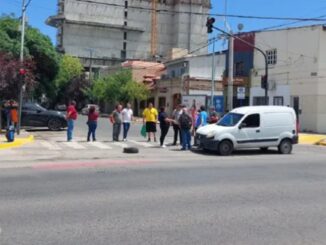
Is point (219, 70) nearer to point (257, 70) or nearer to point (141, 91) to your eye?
point (141, 91)

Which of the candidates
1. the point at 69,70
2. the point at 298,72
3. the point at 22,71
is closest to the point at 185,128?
the point at 22,71

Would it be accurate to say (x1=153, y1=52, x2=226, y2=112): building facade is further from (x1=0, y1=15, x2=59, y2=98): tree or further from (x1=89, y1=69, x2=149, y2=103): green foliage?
(x1=0, y1=15, x2=59, y2=98): tree

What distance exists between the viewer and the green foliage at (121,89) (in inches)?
2884

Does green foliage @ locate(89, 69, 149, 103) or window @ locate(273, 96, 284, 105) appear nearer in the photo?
window @ locate(273, 96, 284, 105)

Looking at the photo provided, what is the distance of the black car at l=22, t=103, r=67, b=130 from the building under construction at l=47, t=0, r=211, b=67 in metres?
94.5

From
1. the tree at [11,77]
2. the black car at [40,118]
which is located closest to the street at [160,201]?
the tree at [11,77]

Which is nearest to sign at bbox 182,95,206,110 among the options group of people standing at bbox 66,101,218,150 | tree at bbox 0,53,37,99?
tree at bbox 0,53,37,99

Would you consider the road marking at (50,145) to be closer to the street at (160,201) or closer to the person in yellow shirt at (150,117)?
the street at (160,201)

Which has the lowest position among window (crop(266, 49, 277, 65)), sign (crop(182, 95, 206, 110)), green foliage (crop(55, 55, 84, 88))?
sign (crop(182, 95, 206, 110))

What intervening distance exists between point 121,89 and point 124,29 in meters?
62.1

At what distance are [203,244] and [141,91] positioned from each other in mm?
66762

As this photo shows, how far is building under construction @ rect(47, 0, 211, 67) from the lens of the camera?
12888 cm

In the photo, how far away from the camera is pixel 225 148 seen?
19641 mm

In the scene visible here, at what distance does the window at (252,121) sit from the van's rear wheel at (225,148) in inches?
42.6
